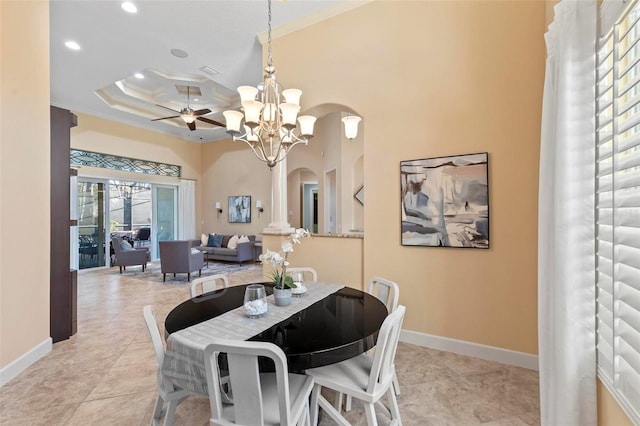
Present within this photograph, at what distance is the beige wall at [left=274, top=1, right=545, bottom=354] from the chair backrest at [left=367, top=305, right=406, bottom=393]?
61.9 inches

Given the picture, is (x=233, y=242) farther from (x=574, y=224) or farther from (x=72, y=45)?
(x=574, y=224)

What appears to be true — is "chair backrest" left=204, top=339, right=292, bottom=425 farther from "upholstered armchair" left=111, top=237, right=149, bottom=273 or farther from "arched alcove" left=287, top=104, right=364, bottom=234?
"upholstered armchair" left=111, top=237, right=149, bottom=273

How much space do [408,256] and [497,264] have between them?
2.58 feet

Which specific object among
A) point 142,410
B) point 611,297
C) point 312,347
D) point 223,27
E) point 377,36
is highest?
point 223,27

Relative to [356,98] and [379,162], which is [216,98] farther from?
[379,162]

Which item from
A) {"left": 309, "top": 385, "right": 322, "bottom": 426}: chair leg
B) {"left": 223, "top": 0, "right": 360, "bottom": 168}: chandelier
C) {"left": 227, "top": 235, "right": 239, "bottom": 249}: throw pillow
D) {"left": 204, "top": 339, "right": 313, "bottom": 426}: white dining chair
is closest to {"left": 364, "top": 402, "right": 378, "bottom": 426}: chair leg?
{"left": 309, "top": 385, "right": 322, "bottom": 426}: chair leg

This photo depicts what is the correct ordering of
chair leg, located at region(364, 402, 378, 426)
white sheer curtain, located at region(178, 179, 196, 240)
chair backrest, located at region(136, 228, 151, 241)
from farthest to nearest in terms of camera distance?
white sheer curtain, located at region(178, 179, 196, 240) → chair backrest, located at region(136, 228, 151, 241) → chair leg, located at region(364, 402, 378, 426)

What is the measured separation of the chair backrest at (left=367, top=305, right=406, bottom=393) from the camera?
1.37 m

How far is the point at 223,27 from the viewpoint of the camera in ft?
12.0

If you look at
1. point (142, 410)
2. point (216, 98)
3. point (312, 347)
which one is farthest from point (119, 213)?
point (312, 347)

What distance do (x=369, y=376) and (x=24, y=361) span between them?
2.96 metres

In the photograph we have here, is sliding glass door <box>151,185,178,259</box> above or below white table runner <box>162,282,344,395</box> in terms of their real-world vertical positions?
above

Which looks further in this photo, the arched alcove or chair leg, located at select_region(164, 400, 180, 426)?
the arched alcove

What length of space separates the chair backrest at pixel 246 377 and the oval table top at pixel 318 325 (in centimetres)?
16
